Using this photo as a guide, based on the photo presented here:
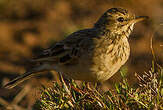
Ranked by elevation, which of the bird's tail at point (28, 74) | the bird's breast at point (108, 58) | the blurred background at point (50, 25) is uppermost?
the blurred background at point (50, 25)

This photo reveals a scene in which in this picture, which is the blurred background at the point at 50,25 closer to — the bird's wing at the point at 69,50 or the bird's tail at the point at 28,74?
the bird's tail at the point at 28,74

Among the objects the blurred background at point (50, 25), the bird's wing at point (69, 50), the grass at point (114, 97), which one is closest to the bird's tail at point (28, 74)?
the bird's wing at point (69, 50)

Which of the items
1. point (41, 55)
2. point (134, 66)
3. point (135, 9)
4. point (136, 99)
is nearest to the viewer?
point (136, 99)

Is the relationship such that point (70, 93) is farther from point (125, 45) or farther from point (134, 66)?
point (134, 66)

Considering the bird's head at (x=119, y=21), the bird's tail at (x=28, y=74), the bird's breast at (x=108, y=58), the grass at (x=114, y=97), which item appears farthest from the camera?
the bird's tail at (x=28, y=74)

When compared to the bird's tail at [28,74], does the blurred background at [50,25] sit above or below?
above

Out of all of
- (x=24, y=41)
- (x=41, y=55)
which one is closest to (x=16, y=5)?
(x=24, y=41)
